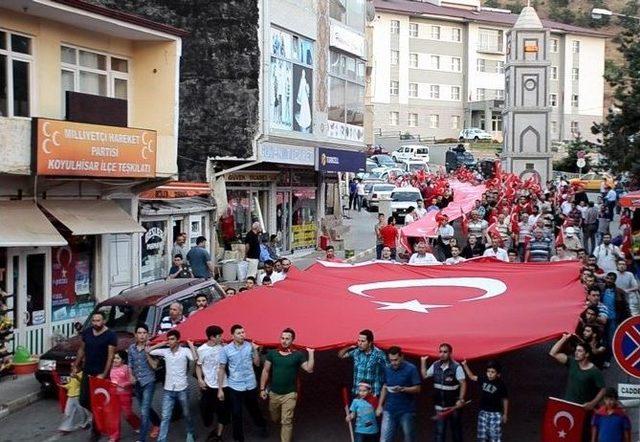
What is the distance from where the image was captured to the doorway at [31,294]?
19002 mm

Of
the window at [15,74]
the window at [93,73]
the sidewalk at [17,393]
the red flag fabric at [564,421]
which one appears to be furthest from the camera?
the window at [93,73]

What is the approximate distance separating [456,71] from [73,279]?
7975 cm

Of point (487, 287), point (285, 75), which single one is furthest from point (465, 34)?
point (487, 287)

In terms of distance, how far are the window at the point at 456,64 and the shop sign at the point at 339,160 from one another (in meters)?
59.8

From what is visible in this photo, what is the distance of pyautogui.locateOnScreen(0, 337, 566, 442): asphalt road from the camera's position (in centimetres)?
1375

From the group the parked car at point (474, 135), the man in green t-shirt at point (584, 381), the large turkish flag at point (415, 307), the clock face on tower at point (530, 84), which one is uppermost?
the clock face on tower at point (530, 84)

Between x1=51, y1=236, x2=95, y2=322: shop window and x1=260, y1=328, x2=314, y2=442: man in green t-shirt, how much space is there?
875 centimetres

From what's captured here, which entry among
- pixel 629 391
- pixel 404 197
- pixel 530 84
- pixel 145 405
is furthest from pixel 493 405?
pixel 530 84

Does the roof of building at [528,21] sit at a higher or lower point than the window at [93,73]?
higher

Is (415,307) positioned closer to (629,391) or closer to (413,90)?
(629,391)

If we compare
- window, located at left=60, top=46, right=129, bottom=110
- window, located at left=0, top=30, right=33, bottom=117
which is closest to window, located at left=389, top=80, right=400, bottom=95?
window, located at left=60, top=46, right=129, bottom=110

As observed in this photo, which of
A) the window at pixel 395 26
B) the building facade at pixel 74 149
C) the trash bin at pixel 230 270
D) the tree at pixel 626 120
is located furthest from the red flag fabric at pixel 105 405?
the window at pixel 395 26

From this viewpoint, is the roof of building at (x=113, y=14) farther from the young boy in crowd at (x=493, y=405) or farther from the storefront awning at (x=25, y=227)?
the young boy in crowd at (x=493, y=405)

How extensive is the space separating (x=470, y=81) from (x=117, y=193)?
258ft
